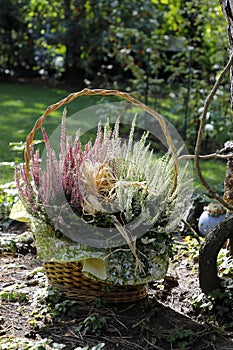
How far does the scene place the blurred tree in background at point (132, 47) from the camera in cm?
698

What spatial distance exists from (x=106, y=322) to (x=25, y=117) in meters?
5.17

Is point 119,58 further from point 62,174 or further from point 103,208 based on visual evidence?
point 103,208

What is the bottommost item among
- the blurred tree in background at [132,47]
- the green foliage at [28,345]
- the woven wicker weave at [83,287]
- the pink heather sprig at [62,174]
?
the green foliage at [28,345]

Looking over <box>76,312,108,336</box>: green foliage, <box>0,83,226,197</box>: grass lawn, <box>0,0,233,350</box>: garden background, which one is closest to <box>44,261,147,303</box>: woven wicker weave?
<box>76,312,108,336</box>: green foliage

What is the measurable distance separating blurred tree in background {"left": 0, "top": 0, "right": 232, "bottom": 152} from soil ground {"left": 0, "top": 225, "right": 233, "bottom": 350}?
3.45 meters

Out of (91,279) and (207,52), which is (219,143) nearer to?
(207,52)

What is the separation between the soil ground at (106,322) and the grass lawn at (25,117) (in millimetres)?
2105

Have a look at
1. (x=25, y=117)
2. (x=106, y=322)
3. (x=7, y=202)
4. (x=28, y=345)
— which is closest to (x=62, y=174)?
(x=106, y=322)

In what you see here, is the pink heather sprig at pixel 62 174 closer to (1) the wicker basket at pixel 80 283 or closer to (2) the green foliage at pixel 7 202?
(1) the wicker basket at pixel 80 283

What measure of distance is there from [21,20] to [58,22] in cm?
77

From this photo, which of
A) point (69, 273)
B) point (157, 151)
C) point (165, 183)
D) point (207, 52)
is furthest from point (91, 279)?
point (207, 52)

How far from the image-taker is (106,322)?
9.08 feet

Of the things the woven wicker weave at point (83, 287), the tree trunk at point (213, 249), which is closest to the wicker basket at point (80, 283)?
the woven wicker weave at point (83, 287)

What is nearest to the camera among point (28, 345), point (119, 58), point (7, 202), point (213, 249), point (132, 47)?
point (28, 345)
